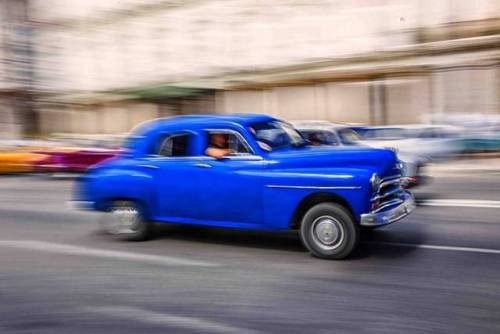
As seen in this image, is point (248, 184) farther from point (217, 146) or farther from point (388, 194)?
point (388, 194)

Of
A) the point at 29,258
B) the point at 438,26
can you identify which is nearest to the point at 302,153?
the point at 29,258

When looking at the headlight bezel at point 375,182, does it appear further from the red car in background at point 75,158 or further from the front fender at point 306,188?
the red car in background at point 75,158

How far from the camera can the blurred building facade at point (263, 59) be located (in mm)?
22500

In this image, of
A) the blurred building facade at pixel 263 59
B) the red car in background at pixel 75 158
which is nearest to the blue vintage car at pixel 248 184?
the red car in background at pixel 75 158

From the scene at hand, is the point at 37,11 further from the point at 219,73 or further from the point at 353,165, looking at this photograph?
the point at 353,165

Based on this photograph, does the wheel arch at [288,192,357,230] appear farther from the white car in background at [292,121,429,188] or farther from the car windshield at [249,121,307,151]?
the white car in background at [292,121,429,188]

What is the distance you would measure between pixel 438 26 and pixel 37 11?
24.1 metres

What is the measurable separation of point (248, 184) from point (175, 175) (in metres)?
1.02

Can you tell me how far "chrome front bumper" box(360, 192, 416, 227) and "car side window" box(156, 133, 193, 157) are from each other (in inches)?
93.3

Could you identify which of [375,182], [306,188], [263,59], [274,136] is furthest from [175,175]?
[263,59]

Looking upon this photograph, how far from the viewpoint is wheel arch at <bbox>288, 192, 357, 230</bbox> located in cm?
667

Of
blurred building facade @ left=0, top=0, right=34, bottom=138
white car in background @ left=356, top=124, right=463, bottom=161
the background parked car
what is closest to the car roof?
white car in background @ left=356, top=124, right=463, bottom=161

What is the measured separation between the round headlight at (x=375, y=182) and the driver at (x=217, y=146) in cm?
176

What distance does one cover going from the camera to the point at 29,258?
24.4 ft
